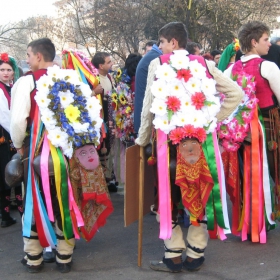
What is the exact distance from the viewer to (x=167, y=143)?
12.5 ft

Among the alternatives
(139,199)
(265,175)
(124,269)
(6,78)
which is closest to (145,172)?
(139,199)

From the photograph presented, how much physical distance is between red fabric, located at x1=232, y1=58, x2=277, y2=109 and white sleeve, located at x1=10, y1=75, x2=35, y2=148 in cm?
198

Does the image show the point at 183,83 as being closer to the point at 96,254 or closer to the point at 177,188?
the point at 177,188

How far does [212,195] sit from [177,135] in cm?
58

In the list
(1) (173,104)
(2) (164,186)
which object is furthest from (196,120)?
(2) (164,186)

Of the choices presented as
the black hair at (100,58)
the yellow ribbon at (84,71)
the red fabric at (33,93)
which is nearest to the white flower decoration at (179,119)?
the red fabric at (33,93)

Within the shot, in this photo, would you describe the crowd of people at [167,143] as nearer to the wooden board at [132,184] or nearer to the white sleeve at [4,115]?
the wooden board at [132,184]

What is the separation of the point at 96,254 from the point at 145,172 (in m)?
0.97

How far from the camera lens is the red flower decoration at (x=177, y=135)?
368 cm

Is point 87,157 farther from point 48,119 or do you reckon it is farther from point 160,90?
point 160,90

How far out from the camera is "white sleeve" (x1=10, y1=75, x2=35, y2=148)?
388cm

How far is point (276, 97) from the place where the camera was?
455cm

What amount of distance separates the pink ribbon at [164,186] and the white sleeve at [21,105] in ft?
3.52

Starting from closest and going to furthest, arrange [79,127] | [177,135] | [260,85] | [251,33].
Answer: [177,135] < [79,127] < [260,85] < [251,33]
